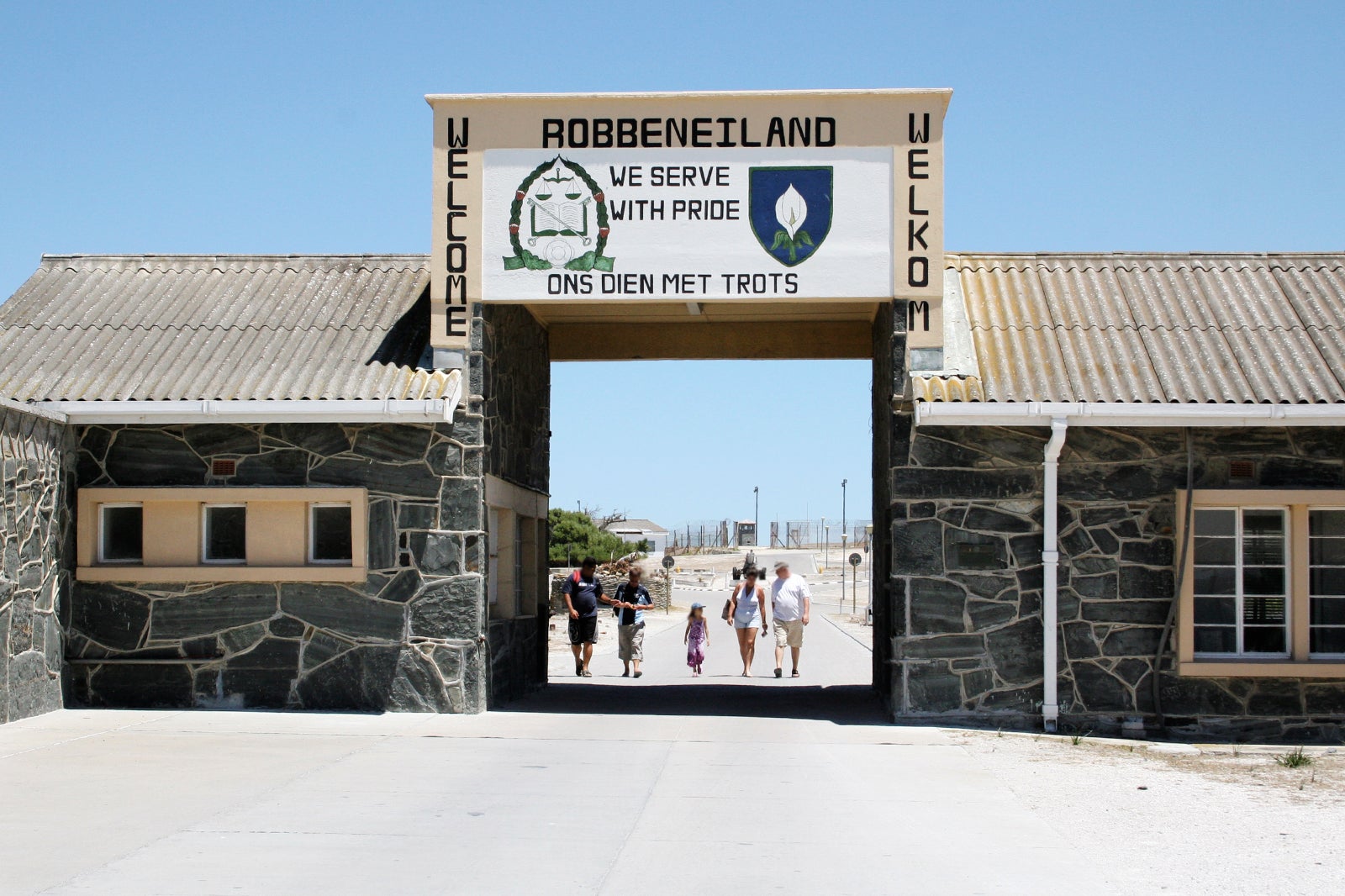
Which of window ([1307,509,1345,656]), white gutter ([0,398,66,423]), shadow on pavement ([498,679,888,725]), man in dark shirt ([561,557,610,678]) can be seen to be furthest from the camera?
man in dark shirt ([561,557,610,678])

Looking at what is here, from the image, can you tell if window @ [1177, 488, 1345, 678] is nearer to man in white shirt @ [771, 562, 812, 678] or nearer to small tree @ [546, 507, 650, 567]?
man in white shirt @ [771, 562, 812, 678]

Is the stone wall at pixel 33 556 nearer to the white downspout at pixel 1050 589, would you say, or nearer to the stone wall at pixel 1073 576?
the stone wall at pixel 1073 576

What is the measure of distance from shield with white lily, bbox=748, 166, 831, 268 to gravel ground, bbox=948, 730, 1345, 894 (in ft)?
15.8

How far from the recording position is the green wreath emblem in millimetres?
13461

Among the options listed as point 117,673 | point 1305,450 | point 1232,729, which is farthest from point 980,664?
point 117,673

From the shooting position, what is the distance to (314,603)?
518 inches

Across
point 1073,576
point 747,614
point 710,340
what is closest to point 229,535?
point 710,340

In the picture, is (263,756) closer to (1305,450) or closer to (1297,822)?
(1297,822)

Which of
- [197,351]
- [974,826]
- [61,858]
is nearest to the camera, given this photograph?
[61,858]

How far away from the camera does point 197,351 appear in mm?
13852

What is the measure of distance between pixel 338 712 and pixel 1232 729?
8358 mm

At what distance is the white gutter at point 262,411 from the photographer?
41.8 ft

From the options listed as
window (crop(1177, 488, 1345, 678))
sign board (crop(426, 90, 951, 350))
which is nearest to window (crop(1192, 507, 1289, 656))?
→ window (crop(1177, 488, 1345, 678))

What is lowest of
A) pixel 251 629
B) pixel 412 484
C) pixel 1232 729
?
pixel 1232 729
